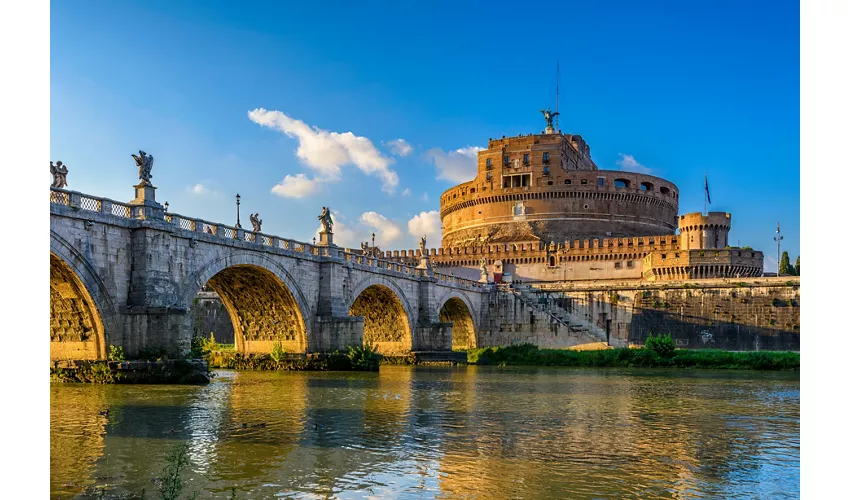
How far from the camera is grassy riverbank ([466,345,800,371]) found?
4169 cm

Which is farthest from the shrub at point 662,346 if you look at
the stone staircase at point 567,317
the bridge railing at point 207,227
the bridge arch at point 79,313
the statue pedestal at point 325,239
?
the bridge arch at point 79,313

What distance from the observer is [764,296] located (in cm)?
5016

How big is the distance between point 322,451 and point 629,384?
19.5 metres

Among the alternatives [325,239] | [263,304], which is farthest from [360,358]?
[325,239]

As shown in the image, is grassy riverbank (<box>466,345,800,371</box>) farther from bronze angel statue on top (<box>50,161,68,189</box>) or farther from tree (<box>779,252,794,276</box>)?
tree (<box>779,252,794,276</box>)

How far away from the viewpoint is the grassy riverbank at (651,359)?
Answer: 137 feet

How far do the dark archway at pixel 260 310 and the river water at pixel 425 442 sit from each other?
8.83m

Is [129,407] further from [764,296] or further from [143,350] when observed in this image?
[764,296]

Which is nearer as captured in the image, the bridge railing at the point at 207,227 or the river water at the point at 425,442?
the river water at the point at 425,442

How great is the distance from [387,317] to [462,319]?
11700 mm

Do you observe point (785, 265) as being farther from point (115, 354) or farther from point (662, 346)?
point (115, 354)

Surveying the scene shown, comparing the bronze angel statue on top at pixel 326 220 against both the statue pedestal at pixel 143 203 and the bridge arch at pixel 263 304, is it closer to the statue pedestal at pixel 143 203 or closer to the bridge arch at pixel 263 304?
the bridge arch at pixel 263 304
